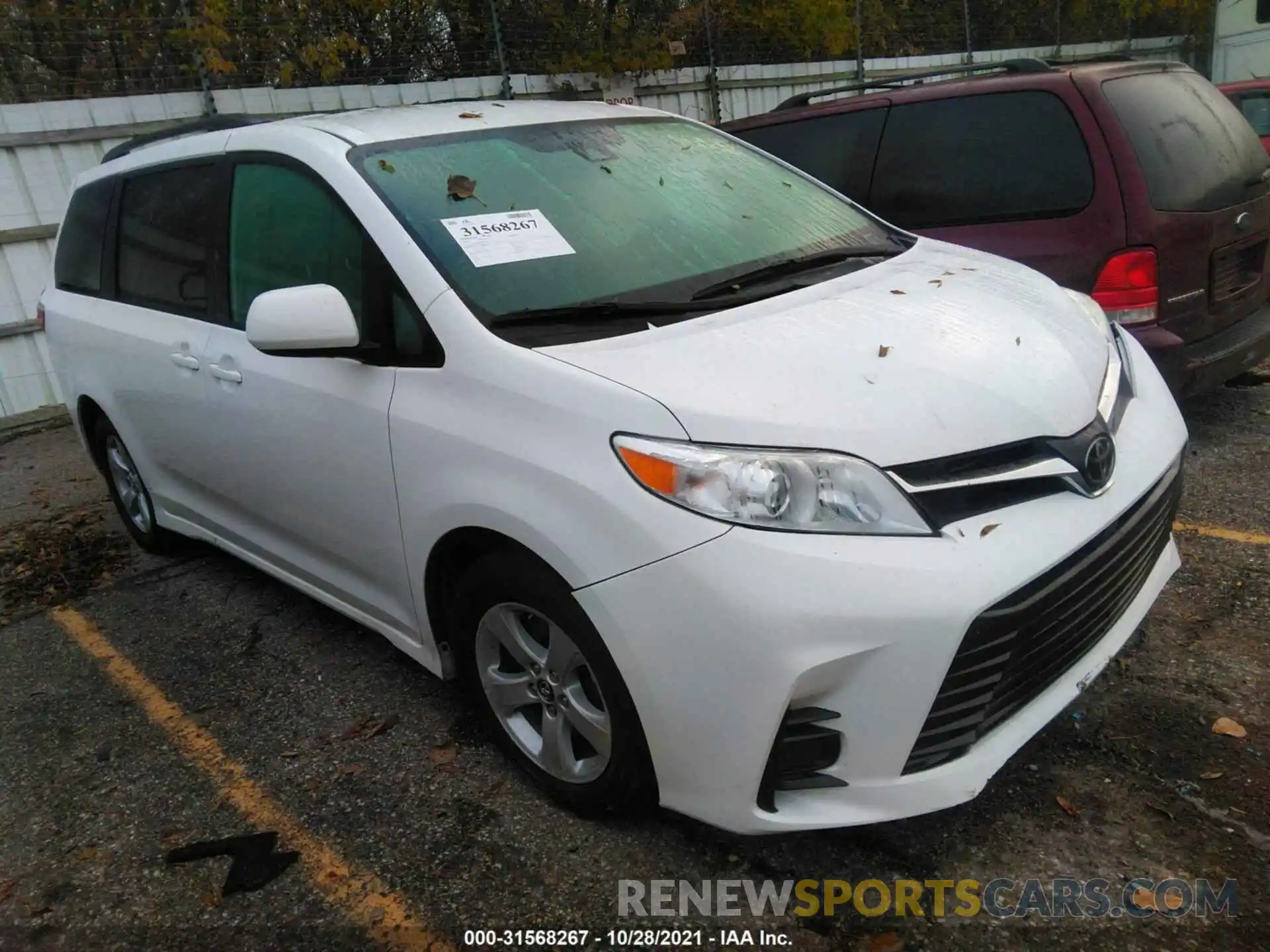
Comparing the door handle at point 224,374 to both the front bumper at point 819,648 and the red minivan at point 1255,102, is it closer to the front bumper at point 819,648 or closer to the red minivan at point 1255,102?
the front bumper at point 819,648

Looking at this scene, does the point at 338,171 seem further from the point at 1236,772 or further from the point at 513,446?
the point at 1236,772

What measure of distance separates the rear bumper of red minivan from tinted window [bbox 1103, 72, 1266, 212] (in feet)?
1.73

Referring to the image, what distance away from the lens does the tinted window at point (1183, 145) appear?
4062 millimetres

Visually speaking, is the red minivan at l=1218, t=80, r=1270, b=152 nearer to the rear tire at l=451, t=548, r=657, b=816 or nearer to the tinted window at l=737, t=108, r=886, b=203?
the tinted window at l=737, t=108, r=886, b=203

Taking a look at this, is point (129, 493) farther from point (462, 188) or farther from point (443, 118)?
point (462, 188)

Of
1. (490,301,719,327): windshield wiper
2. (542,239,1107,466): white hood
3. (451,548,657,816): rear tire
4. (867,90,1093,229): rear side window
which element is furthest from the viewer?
(867,90,1093,229): rear side window

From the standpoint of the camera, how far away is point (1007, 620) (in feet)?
6.67

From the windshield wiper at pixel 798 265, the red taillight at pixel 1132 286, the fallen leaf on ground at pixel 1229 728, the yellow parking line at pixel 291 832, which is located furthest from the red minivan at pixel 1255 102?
the yellow parking line at pixel 291 832

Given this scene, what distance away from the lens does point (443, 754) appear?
116 inches

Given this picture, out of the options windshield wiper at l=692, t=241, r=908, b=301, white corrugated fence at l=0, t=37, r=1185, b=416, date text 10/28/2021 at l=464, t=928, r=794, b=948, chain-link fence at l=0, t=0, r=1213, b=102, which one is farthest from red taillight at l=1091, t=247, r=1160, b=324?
chain-link fence at l=0, t=0, r=1213, b=102

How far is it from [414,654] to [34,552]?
3.08 metres

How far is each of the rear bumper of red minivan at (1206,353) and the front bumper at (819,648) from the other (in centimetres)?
216

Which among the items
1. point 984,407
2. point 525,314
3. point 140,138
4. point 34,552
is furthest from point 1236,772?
point 34,552

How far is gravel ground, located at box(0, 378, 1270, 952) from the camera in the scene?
2297mm
